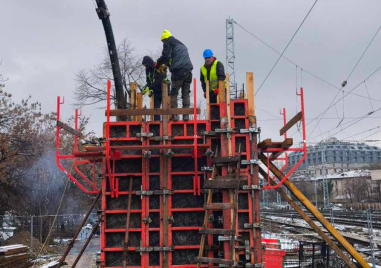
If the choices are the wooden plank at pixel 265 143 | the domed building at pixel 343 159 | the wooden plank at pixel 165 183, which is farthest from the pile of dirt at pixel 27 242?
the domed building at pixel 343 159

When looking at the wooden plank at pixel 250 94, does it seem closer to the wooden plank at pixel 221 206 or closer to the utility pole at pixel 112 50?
the wooden plank at pixel 221 206

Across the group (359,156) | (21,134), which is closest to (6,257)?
(21,134)

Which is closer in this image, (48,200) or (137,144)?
(137,144)

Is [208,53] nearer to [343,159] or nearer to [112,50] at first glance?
[112,50]

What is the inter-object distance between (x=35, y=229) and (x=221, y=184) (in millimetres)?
17958

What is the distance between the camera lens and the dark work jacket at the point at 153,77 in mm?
9289

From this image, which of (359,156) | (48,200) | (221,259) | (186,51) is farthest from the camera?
(359,156)

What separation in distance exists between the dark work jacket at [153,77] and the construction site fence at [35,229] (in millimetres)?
13043

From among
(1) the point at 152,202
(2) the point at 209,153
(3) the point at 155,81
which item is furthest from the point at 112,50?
(1) the point at 152,202

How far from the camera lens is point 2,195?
82.2ft

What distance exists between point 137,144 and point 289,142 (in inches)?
119

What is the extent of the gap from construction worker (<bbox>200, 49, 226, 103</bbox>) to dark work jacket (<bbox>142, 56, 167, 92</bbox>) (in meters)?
0.99

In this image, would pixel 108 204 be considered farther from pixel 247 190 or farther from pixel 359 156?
pixel 359 156

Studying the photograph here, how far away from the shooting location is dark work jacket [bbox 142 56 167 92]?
9.29m
